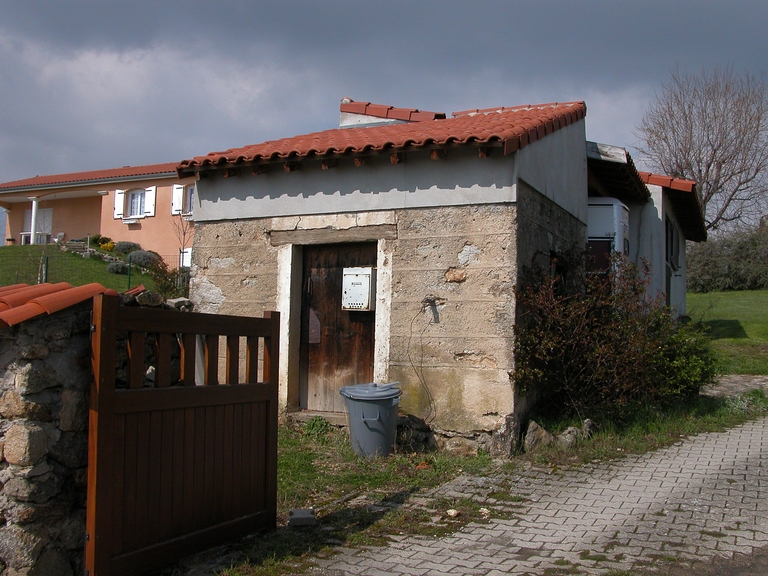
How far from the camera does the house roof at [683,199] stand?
12.9m

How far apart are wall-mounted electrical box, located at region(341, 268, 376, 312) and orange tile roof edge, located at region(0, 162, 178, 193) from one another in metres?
19.5

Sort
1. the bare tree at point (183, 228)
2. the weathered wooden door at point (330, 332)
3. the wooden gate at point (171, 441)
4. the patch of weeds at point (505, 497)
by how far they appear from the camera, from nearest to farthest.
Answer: the wooden gate at point (171, 441) → the patch of weeds at point (505, 497) → the weathered wooden door at point (330, 332) → the bare tree at point (183, 228)

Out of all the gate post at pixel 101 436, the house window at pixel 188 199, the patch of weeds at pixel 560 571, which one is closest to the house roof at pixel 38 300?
the gate post at pixel 101 436

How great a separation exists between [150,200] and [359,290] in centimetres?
1999

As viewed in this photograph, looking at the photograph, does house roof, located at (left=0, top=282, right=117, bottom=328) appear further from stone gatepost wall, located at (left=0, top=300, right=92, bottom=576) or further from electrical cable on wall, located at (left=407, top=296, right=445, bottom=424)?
electrical cable on wall, located at (left=407, top=296, right=445, bottom=424)

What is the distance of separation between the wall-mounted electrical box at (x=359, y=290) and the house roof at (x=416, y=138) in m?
1.37

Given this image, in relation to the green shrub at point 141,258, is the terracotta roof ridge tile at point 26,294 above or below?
below

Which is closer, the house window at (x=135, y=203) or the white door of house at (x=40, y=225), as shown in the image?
the house window at (x=135, y=203)

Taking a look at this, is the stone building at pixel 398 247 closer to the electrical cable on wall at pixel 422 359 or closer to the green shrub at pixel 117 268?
the electrical cable on wall at pixel 422 359

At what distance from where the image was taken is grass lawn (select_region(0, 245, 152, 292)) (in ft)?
63.9

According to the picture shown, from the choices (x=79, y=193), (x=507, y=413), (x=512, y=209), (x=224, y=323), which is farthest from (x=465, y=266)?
(x=79, y=193)

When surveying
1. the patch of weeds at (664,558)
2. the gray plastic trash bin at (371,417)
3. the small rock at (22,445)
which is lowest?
the patch of weeds at (664,558)

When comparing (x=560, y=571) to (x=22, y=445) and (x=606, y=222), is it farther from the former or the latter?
(x=606, y=222)

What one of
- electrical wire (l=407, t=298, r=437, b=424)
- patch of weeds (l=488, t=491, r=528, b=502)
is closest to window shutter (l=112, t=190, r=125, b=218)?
electrical wire (l=407, t=298, r=437, b=424)
